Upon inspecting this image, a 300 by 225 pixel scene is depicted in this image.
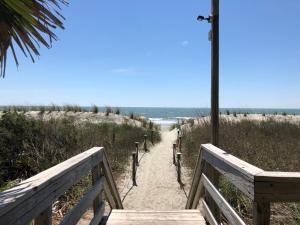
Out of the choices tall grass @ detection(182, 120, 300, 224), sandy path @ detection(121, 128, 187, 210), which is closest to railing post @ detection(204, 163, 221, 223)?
tall grass @ detection(182, 120, 300, 224)

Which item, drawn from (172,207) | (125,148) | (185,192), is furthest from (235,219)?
(125,148)

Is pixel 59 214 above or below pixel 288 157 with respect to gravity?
below

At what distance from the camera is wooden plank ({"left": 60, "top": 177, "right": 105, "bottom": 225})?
9.35 feet

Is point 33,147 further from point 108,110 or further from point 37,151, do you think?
point 108,110

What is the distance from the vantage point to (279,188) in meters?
2.23

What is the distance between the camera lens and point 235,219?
9.25ft

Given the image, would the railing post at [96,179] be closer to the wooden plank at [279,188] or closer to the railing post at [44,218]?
the railing post at [44,218]

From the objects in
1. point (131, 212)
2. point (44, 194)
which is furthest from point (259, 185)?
point (131, 212)

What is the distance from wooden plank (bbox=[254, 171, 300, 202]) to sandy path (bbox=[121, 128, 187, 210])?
5.58 metres

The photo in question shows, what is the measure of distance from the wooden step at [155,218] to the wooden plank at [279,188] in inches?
94.0

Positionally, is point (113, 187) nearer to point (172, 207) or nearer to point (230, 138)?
point (172, 207)

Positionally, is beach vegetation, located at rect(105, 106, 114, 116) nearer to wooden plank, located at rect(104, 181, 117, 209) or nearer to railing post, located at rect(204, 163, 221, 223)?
wooden plank, located at rect(104, 181, 117, 209)

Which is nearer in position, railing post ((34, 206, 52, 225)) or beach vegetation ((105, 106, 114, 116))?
railing post ((34, 206, 52, 225))

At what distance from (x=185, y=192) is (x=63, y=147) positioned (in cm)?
397
